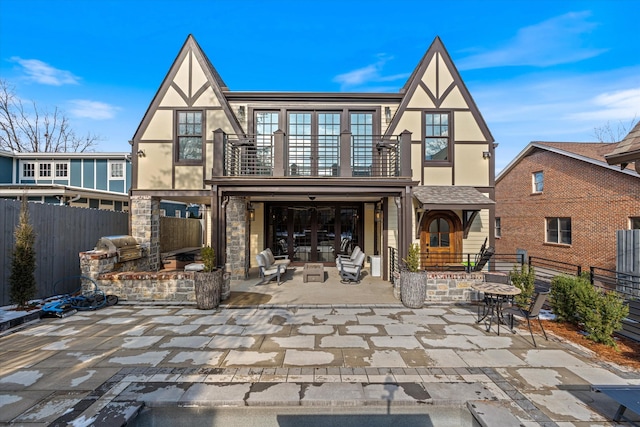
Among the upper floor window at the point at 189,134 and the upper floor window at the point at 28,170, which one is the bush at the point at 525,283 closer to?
the upper floor window at the point at 189,134

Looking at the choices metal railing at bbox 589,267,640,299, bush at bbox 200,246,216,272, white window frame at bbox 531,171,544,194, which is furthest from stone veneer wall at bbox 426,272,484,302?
white window frame at bbox 531,171,544,194

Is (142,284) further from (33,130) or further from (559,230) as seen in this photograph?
(33,130)

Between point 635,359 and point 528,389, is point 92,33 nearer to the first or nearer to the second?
point 528,389

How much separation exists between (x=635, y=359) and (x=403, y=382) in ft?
13.0

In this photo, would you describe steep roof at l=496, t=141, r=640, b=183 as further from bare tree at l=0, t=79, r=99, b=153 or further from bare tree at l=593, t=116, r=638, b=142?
bare tree at l=0, t=79, r=99, b=153

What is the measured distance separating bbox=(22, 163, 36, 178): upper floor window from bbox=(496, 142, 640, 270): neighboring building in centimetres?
2891

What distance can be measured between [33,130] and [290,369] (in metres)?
31.8

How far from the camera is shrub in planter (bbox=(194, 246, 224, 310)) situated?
6.96 metres

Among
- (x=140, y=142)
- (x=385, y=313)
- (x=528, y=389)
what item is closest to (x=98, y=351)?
(x=385, y=313)

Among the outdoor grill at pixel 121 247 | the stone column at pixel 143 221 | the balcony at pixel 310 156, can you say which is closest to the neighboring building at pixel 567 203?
the balcony at pixel 310 156

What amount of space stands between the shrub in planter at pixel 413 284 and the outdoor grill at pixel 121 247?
26.2 ft

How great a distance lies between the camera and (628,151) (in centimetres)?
440

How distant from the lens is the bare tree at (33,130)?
877 inches

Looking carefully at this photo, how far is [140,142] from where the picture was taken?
33.4ft
